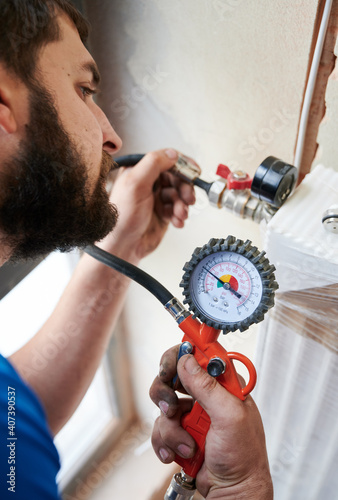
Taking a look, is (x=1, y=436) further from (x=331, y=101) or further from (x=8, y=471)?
(x=331, y=101)

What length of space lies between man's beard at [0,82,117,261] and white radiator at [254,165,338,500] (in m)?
0.22

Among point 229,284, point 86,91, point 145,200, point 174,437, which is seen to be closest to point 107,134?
point 86,91

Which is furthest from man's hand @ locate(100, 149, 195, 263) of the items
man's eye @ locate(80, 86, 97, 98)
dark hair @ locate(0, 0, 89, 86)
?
dark hair @ locate(0, 0, 89, 86)

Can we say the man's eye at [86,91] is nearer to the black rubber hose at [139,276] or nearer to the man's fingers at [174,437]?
the black rubber hose at [139,276]

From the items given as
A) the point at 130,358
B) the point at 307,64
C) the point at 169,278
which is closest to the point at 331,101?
the point at 307,64

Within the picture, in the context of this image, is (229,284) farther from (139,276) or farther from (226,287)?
(139,276)

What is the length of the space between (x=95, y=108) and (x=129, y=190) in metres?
0.17

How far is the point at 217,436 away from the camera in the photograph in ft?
1.58

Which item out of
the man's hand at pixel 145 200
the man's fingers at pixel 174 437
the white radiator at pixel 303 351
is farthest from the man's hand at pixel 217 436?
the man's hand at pixel 145 200

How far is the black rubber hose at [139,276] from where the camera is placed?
0.50 metres

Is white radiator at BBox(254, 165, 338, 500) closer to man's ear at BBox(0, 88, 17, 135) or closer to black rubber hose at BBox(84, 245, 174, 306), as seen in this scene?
black rubber hose at BBox(84, 245, 174, 306)

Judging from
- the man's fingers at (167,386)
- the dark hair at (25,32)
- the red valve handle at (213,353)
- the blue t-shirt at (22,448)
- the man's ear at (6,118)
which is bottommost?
the blue t-shirt at (22,448)

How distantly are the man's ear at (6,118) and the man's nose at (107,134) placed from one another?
0.14 m

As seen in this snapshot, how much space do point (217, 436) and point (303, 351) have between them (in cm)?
19
